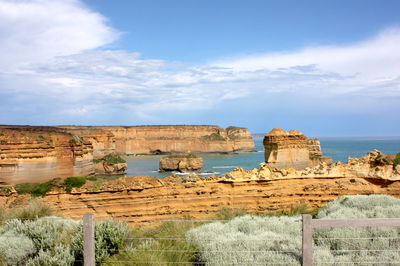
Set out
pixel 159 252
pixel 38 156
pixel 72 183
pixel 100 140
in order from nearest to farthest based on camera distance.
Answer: pixel 159 252
pixel 72 183
pixel 38 156
pixel 100 140

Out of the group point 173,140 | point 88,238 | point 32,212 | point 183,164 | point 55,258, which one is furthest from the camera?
point 173,140

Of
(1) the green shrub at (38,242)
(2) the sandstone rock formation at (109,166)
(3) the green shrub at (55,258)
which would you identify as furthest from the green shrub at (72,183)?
(2) the sandstone rock formation at (109,166)

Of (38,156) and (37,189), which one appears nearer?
(37,189)

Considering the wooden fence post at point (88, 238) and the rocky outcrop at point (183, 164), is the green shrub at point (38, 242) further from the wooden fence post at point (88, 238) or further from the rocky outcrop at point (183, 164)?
the rocky outcrop at point (183, 164)

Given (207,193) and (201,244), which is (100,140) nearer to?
(207,193)

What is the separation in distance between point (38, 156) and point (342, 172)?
24633 mm

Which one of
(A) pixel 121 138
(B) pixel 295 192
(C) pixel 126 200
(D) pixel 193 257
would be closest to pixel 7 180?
(C) pixel 126 200

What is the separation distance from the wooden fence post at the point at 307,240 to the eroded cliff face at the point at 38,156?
27.8 meters

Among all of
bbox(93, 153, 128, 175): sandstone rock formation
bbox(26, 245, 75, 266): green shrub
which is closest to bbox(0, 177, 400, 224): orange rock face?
bbox(26, 245, 75, 266): green shrub

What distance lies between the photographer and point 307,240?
207 inches

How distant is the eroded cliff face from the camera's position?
29453 mm

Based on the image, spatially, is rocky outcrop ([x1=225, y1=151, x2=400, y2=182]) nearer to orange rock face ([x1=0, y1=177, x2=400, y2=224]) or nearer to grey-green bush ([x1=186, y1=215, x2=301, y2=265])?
orange rock face ([x1=0, y1=177, x2=400, y2=224])

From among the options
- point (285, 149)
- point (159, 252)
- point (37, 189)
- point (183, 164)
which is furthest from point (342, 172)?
point (183, 164)

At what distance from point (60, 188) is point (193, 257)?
35.0 feet
